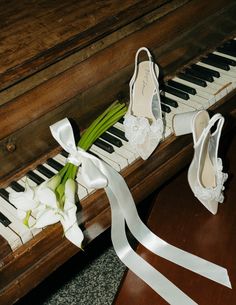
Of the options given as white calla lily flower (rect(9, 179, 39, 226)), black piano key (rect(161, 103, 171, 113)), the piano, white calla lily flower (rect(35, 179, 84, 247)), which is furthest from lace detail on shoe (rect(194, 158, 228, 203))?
white calla lily flower (rect(9, 179, 39, 226))

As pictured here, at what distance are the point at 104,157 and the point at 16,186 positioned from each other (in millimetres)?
285

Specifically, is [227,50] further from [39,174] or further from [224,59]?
[39,174]

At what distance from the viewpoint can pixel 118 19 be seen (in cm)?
150

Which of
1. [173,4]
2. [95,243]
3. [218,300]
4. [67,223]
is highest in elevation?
[173,4]

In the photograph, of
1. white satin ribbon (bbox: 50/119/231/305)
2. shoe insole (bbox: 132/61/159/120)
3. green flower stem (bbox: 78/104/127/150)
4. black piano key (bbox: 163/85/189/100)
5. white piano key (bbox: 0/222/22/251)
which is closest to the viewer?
white piano key (bbox: 0/222/22/251)

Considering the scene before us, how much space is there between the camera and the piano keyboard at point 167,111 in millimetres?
1253

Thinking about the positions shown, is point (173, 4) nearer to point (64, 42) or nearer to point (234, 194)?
point (64, 42)

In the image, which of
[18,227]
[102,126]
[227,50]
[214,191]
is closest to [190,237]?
[214,191]

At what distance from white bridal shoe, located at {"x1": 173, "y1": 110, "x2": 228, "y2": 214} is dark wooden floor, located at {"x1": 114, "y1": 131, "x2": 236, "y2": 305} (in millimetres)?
64

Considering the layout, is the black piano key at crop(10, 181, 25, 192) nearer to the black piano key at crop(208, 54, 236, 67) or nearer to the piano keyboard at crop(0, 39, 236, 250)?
the piano keyboard at crop(0, 39, 236, 250)

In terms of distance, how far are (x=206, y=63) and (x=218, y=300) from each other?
3.12ft

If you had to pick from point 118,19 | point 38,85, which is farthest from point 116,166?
point 118,19

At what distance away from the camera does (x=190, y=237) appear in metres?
1.52

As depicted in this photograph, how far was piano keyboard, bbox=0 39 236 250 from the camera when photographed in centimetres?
125
